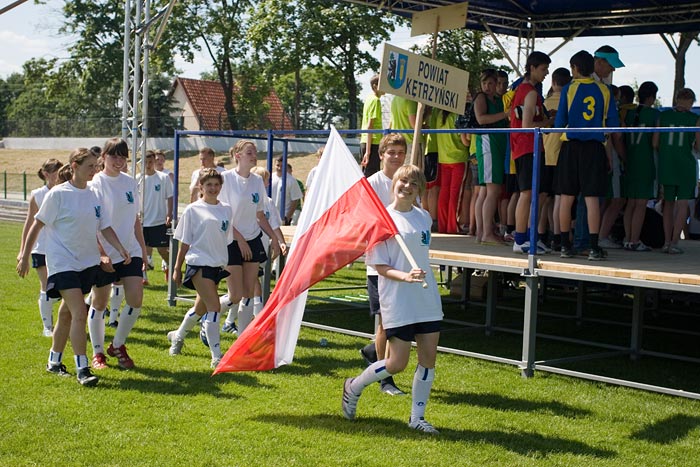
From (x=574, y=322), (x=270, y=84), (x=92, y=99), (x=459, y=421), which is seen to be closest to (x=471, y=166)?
(x=574, y=322)

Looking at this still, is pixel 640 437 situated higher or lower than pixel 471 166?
lower

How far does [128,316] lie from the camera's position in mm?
8828

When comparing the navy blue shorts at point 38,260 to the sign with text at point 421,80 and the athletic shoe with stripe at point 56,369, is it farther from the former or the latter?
the sign with text at point 421,80

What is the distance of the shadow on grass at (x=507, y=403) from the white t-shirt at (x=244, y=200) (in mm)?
2760

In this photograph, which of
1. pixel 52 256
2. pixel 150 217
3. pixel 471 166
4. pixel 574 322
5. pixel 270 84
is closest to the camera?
pixel 52 256

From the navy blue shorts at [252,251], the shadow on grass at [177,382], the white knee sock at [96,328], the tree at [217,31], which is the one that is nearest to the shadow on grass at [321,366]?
the shadow on grass at [177,382]

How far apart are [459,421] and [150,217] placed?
8745mm

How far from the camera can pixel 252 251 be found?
9.66 meters

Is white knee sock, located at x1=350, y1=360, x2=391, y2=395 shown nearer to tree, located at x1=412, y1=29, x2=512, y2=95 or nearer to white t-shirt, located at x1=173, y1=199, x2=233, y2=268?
white t-shirt, located at x1=173, y1=199, x2=233, y2=268

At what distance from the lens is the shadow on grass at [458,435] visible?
6.39m

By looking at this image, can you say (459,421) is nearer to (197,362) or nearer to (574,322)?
(197,362)

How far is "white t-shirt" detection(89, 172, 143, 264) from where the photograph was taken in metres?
8.58

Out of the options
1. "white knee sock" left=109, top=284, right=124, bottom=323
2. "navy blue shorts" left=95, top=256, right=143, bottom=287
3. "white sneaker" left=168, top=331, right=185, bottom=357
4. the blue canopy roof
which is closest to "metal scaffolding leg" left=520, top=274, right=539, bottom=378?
"white sneaker" left=168, top=331, right=185, bottom=357

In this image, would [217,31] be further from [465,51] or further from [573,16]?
[573,16]
